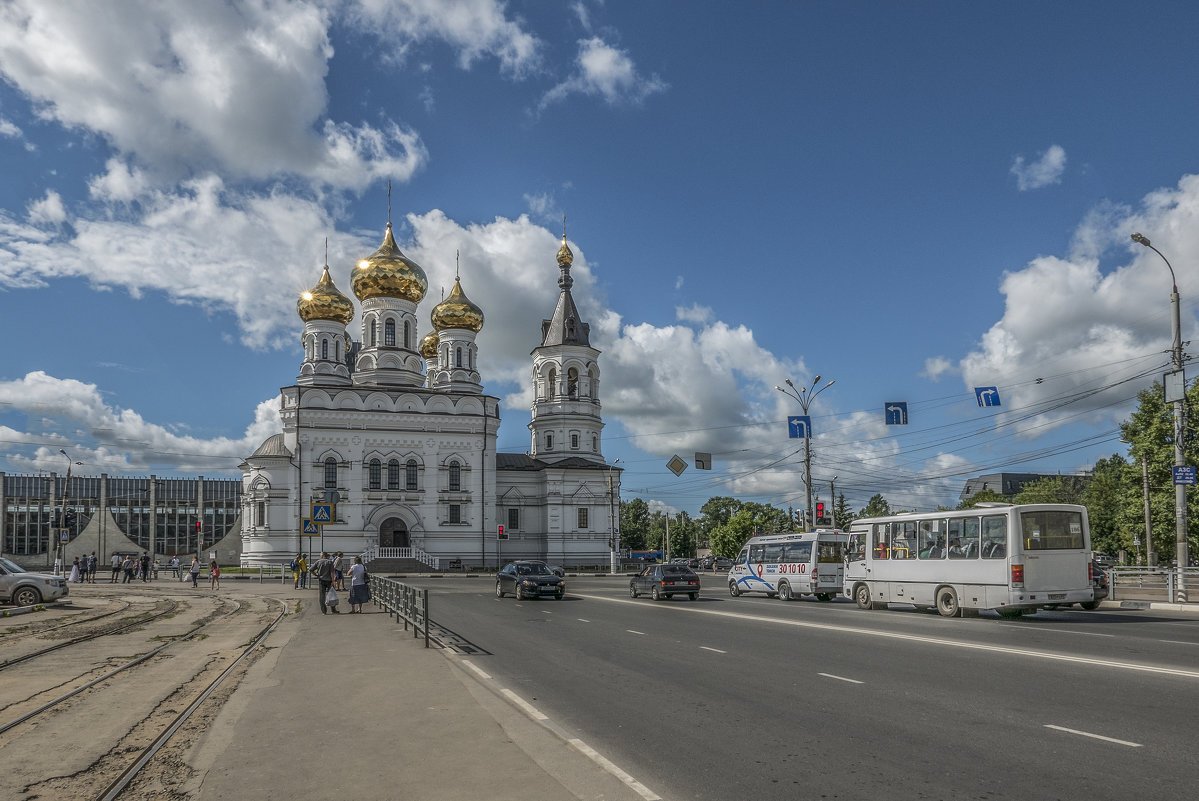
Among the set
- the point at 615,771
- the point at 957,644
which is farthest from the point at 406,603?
the point at 615,771

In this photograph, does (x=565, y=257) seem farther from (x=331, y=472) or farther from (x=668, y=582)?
(x=668, y=582)

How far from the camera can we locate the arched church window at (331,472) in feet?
197

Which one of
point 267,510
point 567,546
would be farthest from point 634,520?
point 267,510

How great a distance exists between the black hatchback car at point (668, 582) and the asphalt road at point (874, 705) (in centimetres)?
1149

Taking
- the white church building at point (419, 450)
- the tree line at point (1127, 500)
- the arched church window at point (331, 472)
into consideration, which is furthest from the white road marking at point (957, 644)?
the arched church window at point (331, 472)

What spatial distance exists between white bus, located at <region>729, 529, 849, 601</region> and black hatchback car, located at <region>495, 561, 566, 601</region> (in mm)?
7758

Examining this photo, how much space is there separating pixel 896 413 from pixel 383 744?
Answer: 97.7ft

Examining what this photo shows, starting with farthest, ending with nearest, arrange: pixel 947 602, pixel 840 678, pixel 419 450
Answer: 1. pixel 419 450
2. pixel 947 602
3. pixel 840 678

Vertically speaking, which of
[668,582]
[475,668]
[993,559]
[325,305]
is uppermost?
[325,305]

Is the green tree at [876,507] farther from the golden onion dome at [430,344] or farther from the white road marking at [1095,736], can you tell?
the white road marking at [1095,736]

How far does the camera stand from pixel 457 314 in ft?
230

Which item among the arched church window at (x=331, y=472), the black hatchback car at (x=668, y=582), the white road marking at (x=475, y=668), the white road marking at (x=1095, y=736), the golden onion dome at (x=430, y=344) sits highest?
the golden onion dome at (x=430, y=344)

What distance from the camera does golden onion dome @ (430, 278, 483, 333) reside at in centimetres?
7000

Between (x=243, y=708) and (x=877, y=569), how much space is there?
20.3m
